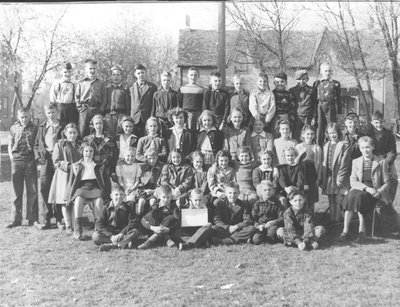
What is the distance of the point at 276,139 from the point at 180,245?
1920 millimetres

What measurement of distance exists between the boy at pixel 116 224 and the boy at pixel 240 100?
6.27 feet

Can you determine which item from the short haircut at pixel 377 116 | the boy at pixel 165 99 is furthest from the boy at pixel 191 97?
the short haircut at pixel 377 116

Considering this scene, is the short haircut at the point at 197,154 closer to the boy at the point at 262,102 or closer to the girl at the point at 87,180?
the boy at the point at 262,102

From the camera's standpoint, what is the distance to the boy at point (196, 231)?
16.6 ft

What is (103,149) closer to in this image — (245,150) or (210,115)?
(210,115)

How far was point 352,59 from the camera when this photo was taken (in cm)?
700

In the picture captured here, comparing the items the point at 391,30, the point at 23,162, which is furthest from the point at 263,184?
the point at 23,162

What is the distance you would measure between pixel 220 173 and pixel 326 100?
1.82 meters

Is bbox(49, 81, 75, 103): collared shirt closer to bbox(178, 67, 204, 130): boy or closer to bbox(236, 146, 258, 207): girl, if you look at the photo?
bbox(178, 67, 204, 130): boy

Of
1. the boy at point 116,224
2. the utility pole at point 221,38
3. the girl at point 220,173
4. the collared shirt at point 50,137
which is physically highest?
the utility pole at point 221,38

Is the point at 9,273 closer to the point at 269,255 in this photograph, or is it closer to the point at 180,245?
the point at 180,245

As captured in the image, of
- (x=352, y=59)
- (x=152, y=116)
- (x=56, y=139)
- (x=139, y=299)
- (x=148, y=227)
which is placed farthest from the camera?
(x=352, y=59)

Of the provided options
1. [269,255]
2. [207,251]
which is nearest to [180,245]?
[207,251]

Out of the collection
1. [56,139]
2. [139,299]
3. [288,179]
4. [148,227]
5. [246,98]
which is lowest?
[139,299]
